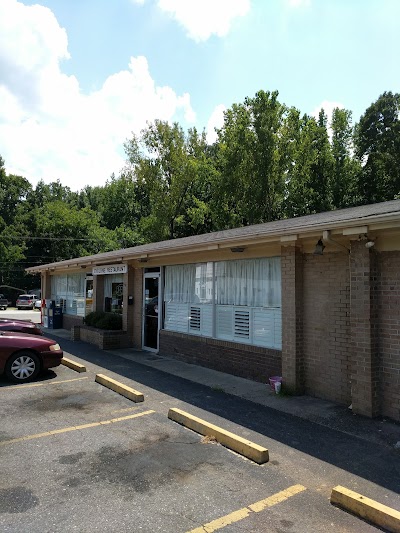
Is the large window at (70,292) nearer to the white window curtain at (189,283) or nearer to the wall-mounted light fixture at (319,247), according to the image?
the white window curtain at (189,283)

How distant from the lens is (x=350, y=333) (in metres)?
6.59

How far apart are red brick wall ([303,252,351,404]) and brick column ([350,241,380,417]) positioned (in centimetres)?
40

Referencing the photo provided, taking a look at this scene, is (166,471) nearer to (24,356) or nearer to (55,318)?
(24,356)

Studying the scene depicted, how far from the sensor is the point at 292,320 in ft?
24.2

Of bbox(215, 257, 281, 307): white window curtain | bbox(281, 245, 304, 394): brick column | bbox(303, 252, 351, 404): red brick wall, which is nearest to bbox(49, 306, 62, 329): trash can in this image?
bbox(215, 257, 281, 307): white window curtain

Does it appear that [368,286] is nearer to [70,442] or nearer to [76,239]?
[70,442]

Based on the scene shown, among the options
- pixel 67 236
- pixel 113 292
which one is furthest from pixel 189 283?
pixel 67 236

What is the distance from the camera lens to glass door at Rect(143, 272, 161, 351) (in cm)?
1197

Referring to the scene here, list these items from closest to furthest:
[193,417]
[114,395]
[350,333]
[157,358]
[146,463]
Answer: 1. [146,463]
2. [193,417]
3. [350,333]
4. [114,395]
5. [157,358]

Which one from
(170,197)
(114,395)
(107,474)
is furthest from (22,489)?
(170,197)

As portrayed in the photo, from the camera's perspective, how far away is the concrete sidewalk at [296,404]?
5535 millimetres

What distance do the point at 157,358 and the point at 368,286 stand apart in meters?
6.39

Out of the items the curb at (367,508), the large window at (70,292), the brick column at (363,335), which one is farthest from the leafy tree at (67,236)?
the curb at (367,508)

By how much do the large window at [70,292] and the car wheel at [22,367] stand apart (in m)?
8.39
